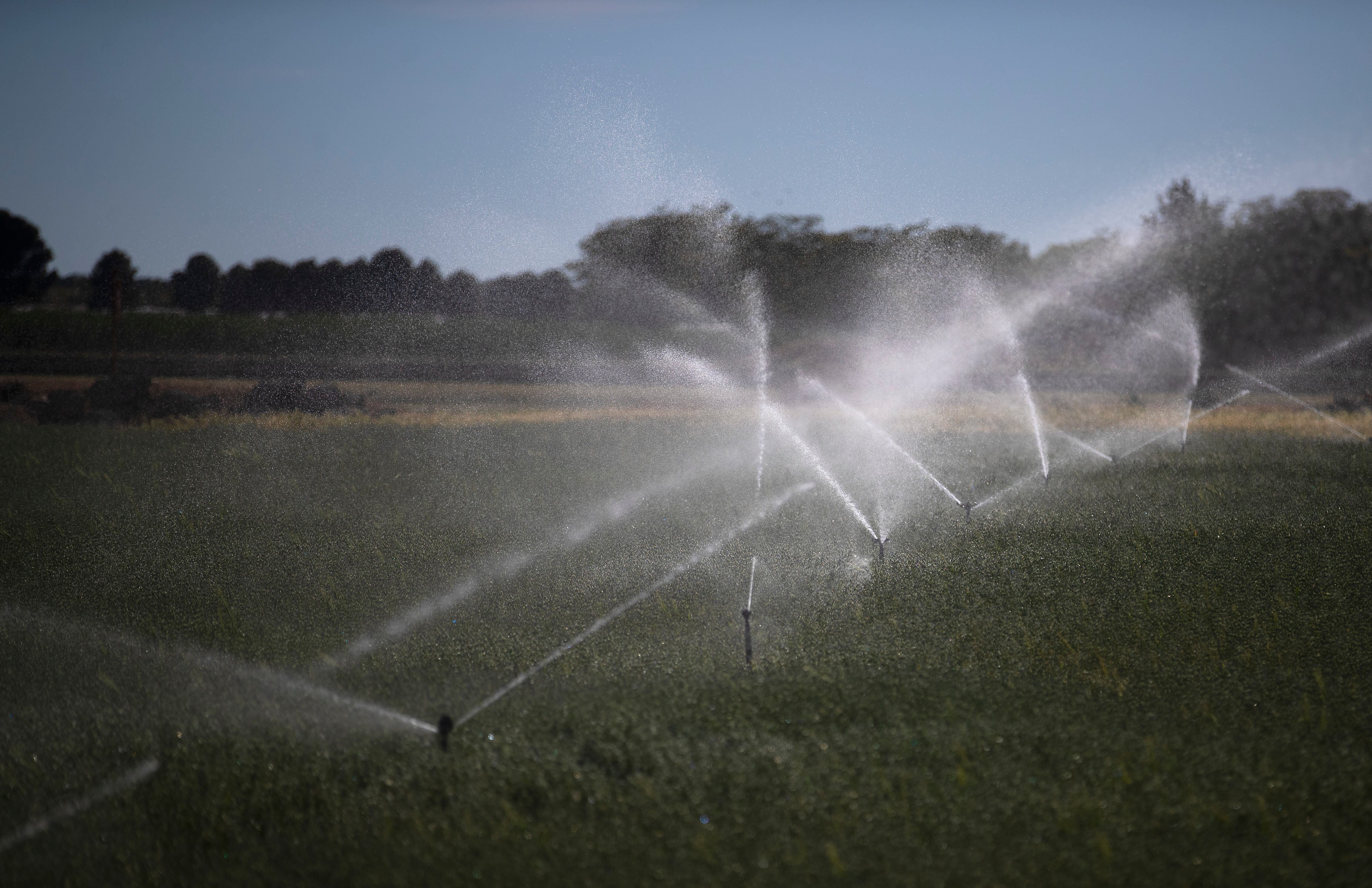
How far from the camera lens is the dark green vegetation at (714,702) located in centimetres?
397

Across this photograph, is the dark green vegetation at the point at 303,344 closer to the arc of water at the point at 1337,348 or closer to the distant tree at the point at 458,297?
the distant tree at the point at 458,297

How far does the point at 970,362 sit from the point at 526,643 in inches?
1130

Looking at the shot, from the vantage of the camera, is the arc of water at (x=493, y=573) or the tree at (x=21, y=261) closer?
the arc of water at (x=493, y=573)

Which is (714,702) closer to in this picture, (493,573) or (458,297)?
(493,573)

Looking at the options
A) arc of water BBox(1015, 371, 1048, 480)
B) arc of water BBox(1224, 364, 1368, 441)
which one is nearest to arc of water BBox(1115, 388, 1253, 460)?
arc of water BBox(1224, 364, 1368, 441)

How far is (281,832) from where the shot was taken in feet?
13.8

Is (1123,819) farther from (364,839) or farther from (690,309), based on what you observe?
(690,309)

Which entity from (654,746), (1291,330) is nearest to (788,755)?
(654,746)

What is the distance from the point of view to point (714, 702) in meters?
5.37

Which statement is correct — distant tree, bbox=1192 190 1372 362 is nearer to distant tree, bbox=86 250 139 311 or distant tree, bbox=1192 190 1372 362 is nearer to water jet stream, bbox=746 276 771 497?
water jet stream, bbox=746 276 771 497

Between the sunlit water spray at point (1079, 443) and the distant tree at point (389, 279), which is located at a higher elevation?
the distant tree at point (389, 279)

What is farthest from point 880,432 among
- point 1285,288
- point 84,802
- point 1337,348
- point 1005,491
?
point 1337,348

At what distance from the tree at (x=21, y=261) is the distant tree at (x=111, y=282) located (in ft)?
3.83

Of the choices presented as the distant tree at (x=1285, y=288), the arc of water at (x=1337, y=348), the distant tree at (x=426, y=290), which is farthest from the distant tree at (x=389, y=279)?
the arc of water at (x=1337, y=348)
